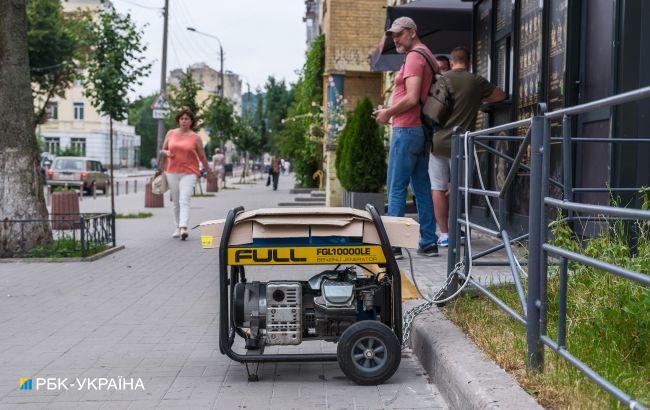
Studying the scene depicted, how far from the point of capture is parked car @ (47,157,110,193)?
34.3m

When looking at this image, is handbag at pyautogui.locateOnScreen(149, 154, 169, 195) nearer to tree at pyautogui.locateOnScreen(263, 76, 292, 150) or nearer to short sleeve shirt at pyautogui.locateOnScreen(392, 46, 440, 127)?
short sleeve shirt at pyautogui.locateOnScreen(392, 46, 440, 127)

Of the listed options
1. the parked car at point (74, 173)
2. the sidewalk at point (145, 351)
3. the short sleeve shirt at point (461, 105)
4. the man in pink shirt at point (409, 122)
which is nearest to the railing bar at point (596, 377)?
the sidewalk at point (145, 351)

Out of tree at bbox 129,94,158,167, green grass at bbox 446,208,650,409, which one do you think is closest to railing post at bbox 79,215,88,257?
green grass at bbox 446,208,650,409

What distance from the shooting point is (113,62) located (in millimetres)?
17328

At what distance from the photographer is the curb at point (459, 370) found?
3609 millimetres

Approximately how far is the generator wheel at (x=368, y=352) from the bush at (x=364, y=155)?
9.32m

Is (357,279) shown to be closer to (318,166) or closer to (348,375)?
(348,375)

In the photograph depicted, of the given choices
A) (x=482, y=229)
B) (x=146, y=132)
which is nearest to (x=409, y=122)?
(x=482, y=229)

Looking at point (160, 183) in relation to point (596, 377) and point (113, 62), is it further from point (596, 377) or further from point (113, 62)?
point (596, 377)

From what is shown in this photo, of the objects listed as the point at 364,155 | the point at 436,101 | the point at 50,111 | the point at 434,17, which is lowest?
the point at 364,155

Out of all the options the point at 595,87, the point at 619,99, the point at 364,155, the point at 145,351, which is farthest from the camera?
the point at 364,155

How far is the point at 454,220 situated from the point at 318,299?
54.1 inches

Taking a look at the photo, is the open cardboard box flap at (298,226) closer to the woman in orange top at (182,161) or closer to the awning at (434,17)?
the awning at (434,17)

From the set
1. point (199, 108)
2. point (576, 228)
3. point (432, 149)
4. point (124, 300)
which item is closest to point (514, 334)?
point (576, 228)
